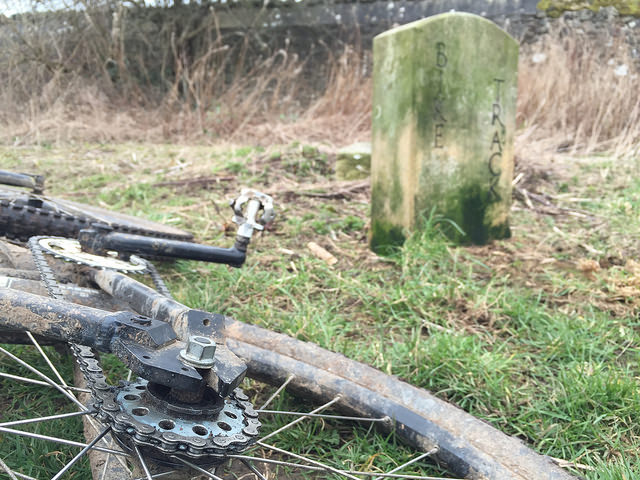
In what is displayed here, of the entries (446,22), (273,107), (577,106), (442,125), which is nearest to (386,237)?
(442,125)

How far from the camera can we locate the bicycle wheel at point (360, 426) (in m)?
1.46

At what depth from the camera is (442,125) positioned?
10.8 ft

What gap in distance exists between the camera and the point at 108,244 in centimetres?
196

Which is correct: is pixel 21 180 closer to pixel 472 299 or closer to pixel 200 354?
pixel 200 354

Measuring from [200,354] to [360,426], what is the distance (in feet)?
2.73

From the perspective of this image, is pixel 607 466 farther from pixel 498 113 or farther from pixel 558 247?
pixel 498 113

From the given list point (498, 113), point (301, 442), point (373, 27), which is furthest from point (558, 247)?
point (373, 27)

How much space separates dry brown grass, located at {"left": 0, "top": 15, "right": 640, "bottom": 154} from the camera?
21.0 ft

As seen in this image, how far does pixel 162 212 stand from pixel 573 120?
502 cm

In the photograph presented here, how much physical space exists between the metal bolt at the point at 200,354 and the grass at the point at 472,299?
2.45 ft

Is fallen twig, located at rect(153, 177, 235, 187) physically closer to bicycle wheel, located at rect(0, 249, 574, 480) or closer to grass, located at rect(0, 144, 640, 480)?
grass, located at rect(0, 144, 640, 480)

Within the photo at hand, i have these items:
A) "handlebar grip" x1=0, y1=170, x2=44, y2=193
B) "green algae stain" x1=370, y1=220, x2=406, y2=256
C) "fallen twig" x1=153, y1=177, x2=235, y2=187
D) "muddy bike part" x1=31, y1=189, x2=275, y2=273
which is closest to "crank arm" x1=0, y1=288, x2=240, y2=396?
"muddy bike part" x1=31, y1=189, x2=275, y2=273

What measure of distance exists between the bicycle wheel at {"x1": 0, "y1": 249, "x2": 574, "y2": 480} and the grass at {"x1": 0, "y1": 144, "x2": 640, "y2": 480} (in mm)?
42

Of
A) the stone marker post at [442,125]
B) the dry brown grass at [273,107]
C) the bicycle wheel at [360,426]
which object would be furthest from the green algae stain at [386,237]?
the dry brown grass at [273,107]
